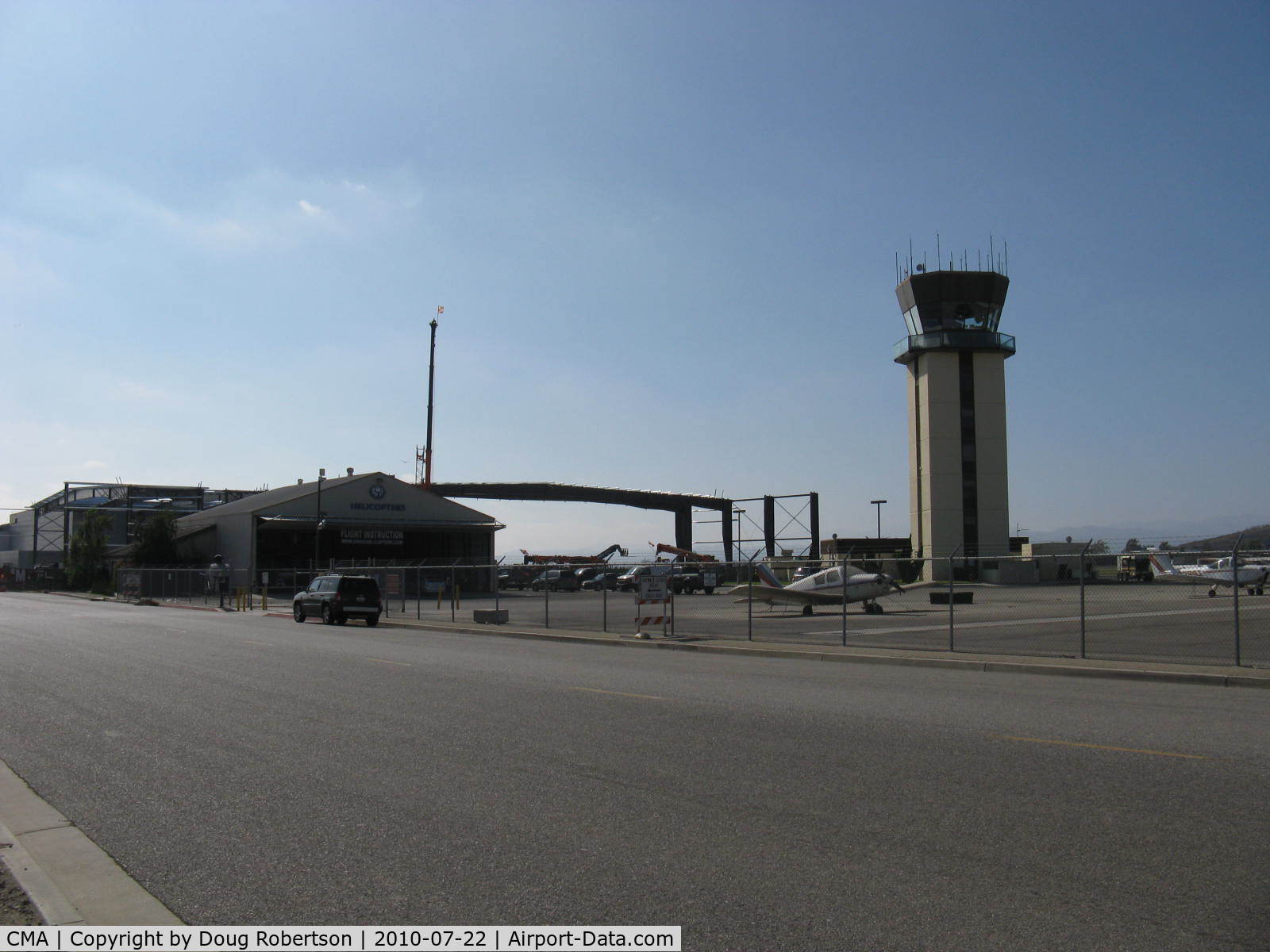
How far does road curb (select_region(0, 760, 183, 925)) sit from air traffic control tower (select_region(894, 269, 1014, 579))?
72334 mm

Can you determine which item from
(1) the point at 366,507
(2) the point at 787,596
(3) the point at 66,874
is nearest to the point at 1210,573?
(2) the point at 787,596

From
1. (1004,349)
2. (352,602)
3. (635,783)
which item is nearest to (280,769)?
(635,783)

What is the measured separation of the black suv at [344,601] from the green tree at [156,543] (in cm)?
3997

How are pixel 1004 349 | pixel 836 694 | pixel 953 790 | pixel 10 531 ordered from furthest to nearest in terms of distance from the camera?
pixel 10 531, pixel 1004 349, pixel 836 694, pixel 953 790

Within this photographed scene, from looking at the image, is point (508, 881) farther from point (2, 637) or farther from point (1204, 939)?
point (2, 637)

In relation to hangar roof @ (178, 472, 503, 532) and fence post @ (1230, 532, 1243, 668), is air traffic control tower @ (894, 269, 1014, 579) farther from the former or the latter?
fence post @ (1230, 532, 1243, 668)

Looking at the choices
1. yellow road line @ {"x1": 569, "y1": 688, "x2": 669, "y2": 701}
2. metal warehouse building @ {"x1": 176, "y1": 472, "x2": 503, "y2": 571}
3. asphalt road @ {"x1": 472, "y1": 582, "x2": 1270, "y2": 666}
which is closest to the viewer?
yellow road line @ {"x1": 569, "y1": 688, "x2": 669, "y2": 701}

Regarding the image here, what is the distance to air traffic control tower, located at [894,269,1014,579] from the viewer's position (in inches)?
2945

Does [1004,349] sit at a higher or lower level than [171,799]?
higher

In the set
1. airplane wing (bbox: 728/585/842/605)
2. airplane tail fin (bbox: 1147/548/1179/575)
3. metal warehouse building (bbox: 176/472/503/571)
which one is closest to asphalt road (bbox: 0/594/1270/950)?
airplane tail fin (bbox: 1147/548/1179/575)

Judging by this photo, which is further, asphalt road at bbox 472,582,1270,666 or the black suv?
the black suv

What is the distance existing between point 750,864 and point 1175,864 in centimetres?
240

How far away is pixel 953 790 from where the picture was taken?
7.53 metres

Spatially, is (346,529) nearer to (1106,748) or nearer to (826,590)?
(826,590)
